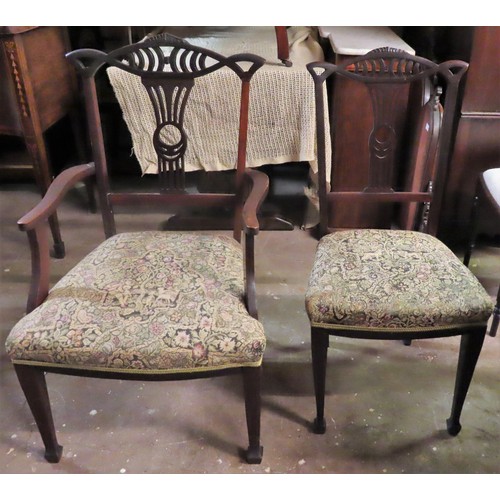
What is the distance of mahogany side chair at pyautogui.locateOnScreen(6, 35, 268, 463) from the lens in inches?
41.9

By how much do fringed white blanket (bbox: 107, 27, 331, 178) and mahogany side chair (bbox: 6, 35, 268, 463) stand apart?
64 cm

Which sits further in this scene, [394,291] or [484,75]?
[484,75]

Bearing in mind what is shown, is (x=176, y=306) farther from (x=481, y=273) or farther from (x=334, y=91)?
(x=481, y=273)

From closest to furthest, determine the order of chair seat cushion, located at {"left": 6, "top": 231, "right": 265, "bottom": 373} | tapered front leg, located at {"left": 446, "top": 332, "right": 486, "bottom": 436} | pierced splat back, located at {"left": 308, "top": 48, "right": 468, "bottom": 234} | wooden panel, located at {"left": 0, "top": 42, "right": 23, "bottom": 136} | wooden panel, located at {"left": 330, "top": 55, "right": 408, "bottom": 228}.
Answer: chair seat cushion, located at {"left": 6, "top": 231, "right": 265, "bottom": 373}
tapered front leg, located at {"left": 446, "top": 332, "right": 486, "bottom": 436}
pierced splat back, located at {"left": 308, "top": 48, "right": 468, "bottom": 234}
wooden panel, located at {"left": 0, "top": 42, "right": 23, "bottom": 136}
wooden panel, located at {"left": 330, "top": 55, "right": 408, "bottom": 228}

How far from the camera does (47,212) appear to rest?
1168 millimetres

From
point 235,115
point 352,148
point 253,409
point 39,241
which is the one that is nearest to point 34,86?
point 235,115

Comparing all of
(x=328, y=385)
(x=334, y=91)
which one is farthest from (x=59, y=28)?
(x=328, y=385)

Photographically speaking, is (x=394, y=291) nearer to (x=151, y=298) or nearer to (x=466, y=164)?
(x=151, y=298)

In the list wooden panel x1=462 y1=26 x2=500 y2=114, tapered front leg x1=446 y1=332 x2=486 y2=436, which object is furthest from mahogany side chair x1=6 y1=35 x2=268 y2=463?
wooden panel x1=462 y1=26 x2=500 y2=114

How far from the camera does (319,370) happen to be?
1.27 meters

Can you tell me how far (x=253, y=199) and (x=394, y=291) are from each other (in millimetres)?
407

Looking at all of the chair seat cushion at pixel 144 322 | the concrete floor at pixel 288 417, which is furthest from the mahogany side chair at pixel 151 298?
the concrete floor at pixel 288 417

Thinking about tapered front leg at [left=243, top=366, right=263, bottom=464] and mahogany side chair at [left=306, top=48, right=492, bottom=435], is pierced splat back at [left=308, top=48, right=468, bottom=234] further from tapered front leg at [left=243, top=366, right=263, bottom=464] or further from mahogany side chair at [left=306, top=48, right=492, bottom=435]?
tapered front leg at [left=243, top=366, right=263, bottom=464]

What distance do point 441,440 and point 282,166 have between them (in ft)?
6.09
